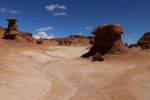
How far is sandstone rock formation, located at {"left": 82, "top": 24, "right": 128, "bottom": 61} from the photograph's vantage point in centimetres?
3675

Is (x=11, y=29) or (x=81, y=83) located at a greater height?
(x=11, y=29)

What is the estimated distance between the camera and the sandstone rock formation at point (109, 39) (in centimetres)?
3675

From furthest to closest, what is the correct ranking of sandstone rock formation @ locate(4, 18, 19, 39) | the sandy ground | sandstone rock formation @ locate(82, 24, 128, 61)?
sandstone rock formation @ locate(4, 18, 19, 39) < sandstone rock formation @ locate(82, 24, 128, 61) < the sandy ground

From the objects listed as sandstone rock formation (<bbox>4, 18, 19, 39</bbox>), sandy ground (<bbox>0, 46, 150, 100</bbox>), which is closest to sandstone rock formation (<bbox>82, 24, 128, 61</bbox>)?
sandy ground (<bbox>0, 46, 150, 100</bbox>)

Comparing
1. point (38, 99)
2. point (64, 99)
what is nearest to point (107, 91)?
point (64, 99)

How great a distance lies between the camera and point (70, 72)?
2777 centimetres

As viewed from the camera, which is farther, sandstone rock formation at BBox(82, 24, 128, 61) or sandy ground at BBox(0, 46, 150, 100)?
sandstone rock formation at BBox(82, 24, 128, 61)

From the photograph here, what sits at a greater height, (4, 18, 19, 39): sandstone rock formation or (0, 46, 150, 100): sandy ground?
(4, 18, 19, 39): sandstone rock formation

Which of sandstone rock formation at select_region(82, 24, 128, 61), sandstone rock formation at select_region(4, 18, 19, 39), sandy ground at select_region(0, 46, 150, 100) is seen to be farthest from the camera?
sandstone rock formation at select_region(4, 18, 19, 39)

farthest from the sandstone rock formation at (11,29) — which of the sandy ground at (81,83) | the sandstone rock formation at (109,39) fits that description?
the sandy ground at (81,83)

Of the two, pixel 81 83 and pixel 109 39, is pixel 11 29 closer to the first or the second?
pixel 109 39

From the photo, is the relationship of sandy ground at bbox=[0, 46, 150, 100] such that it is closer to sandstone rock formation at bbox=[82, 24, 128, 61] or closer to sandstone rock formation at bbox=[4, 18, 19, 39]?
sandstone rock formation at bbox=[82, 24, 128, 61]

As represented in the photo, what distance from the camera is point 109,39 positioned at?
123 feet

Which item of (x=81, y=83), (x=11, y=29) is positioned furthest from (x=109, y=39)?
(x=11, y=29)
